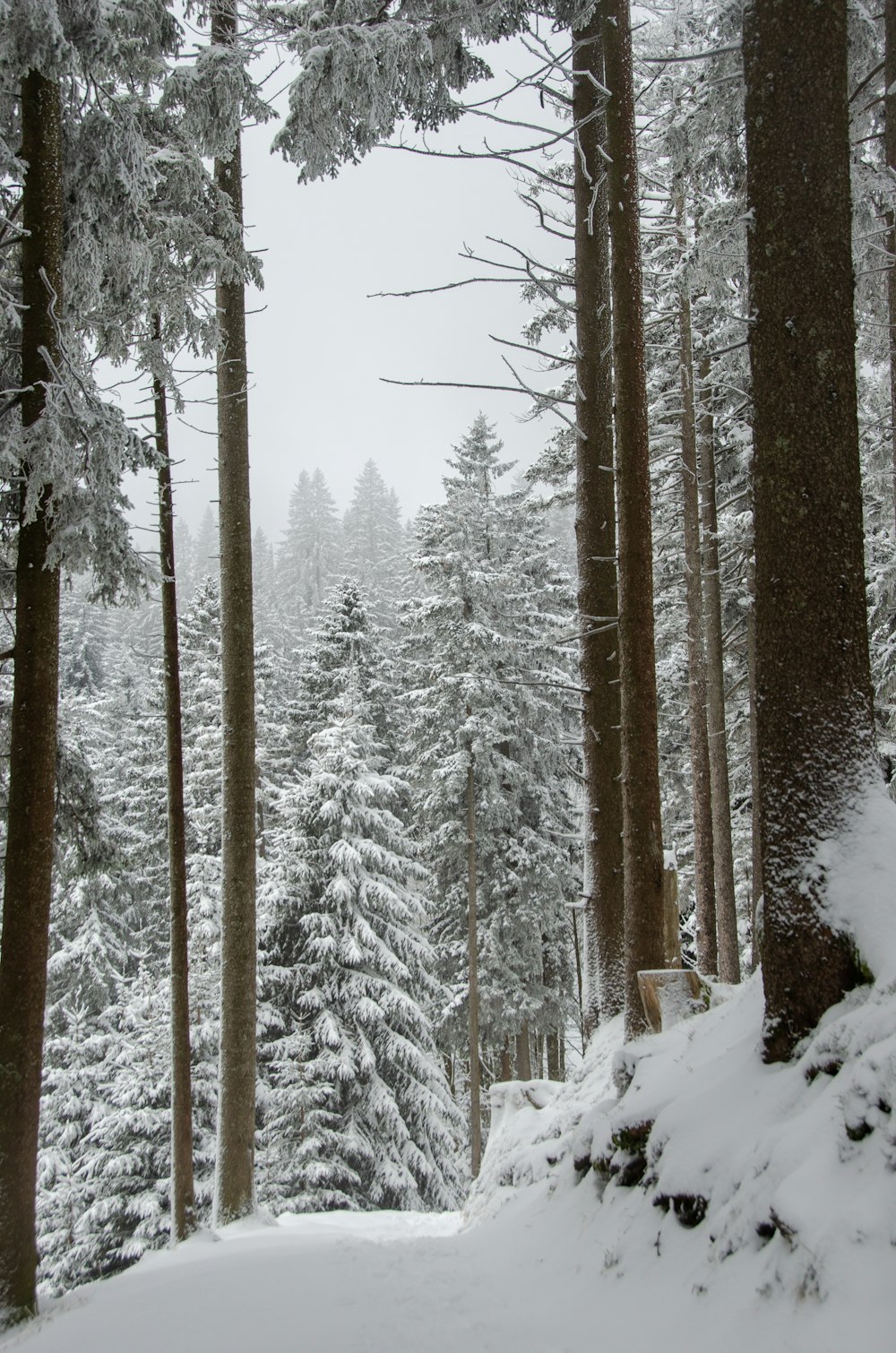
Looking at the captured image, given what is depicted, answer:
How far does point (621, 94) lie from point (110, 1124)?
17452 millimetres

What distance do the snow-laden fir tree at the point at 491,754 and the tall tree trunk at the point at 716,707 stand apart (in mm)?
3478

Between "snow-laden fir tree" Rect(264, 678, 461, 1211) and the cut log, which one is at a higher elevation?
the cut log

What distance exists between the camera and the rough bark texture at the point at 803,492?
164 inches

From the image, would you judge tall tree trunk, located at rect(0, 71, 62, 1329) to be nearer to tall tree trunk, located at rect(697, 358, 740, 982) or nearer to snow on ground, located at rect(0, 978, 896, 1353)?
snow on ground, located at rect(0, 978, 896, 1353)

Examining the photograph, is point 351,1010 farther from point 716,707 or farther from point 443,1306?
point 443,1306

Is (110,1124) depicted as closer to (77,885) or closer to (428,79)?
(77,885)

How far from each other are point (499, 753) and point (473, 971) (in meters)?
4.95

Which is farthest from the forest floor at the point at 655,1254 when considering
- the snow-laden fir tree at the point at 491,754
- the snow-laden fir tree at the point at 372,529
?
the snow-laden fir tree at the point at 372,529

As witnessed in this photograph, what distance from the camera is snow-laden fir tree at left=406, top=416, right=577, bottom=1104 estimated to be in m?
19.5

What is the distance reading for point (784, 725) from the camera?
4.32 meters

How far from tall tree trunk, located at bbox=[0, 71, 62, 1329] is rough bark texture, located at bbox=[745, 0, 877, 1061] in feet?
16.3

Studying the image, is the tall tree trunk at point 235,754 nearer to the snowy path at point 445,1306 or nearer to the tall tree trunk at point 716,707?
the snowy path at point 445,1306

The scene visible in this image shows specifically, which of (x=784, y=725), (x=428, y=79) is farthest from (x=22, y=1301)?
(x=428, y=79)

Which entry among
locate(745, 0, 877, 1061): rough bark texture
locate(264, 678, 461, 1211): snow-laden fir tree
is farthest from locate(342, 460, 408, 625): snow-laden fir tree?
locate(745, 0, 877, 1061): rough bark texture
